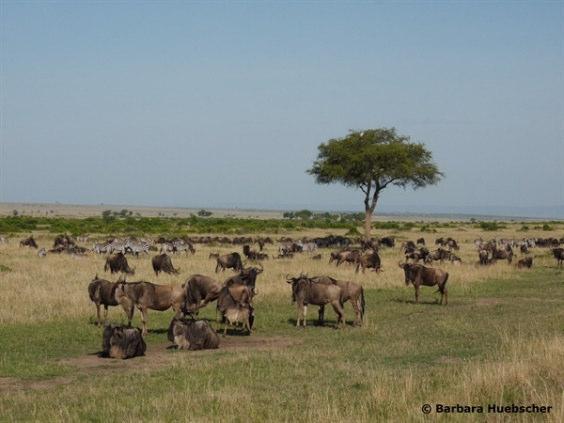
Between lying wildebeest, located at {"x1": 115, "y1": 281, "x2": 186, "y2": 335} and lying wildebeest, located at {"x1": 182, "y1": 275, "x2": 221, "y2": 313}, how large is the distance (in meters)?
0.64

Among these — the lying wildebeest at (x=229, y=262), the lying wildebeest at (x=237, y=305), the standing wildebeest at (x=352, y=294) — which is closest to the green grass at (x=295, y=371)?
the standing wildebeest at (x=352, y=294)

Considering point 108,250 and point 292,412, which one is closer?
point 292,412

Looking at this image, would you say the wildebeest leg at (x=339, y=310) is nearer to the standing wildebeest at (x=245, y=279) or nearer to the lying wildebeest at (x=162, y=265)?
the standing wildebeest at (x=245, y=279)

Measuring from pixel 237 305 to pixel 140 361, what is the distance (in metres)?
3.52

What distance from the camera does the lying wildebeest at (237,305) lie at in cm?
1564

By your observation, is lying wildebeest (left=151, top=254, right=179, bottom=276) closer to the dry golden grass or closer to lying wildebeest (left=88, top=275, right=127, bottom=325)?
the dry golden grass

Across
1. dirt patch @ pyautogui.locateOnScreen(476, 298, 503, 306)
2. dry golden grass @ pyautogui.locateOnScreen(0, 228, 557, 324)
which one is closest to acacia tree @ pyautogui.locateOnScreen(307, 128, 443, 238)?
dry golden grass @ pyautogui.locateOnScreen(0, 228, 557, 324)

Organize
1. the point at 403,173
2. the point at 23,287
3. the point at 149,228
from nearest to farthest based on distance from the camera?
1. the point at 23,287
2. the point at 403,173
3. the point at 149,228

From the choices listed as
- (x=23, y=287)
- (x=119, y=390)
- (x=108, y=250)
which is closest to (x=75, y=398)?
(x=119, y=390)

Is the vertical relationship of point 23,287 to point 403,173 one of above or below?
below

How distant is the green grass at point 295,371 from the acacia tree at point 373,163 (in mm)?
32239

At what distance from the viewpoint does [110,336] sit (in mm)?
12906

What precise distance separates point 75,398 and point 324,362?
4115mm

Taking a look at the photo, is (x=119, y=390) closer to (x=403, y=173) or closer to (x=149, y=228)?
(x=403, y=173)
